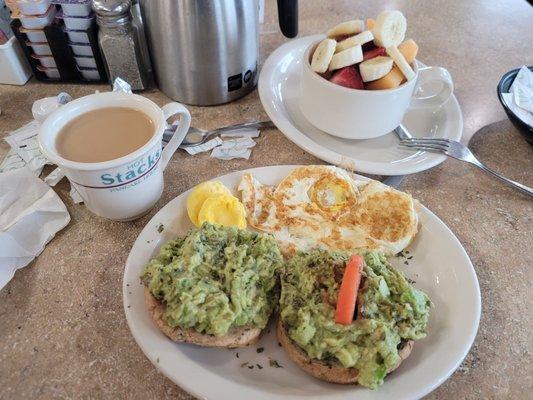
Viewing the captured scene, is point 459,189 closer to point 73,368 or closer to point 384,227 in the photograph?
point 384,227

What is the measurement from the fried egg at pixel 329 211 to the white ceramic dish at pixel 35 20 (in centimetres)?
74

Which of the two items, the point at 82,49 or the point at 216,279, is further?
the point at 82,49

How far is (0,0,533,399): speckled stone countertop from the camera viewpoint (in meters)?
0.73

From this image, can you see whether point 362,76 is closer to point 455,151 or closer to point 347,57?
point 347,57

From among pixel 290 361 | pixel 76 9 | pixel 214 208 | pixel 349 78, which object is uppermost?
pixel 76 9

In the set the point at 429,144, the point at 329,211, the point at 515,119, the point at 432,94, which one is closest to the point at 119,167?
the point at 329,211

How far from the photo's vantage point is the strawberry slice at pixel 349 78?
1014 mm

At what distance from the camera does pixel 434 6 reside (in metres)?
1.83

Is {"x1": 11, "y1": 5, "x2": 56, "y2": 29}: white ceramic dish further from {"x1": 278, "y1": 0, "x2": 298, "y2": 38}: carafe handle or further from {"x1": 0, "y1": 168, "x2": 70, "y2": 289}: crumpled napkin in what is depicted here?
{"x1": 278, "y1": 0, "x2": 298, "y2": 38}: carafe handle

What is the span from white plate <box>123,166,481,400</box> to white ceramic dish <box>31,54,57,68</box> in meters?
0.71

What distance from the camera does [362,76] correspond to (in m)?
1.01

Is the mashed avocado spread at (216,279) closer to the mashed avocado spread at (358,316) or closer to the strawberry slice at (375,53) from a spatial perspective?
the mashed avocado spread at (358,316)

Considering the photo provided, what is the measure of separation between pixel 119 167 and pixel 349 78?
0.58 m

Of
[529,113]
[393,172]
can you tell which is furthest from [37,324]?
[529,113]
